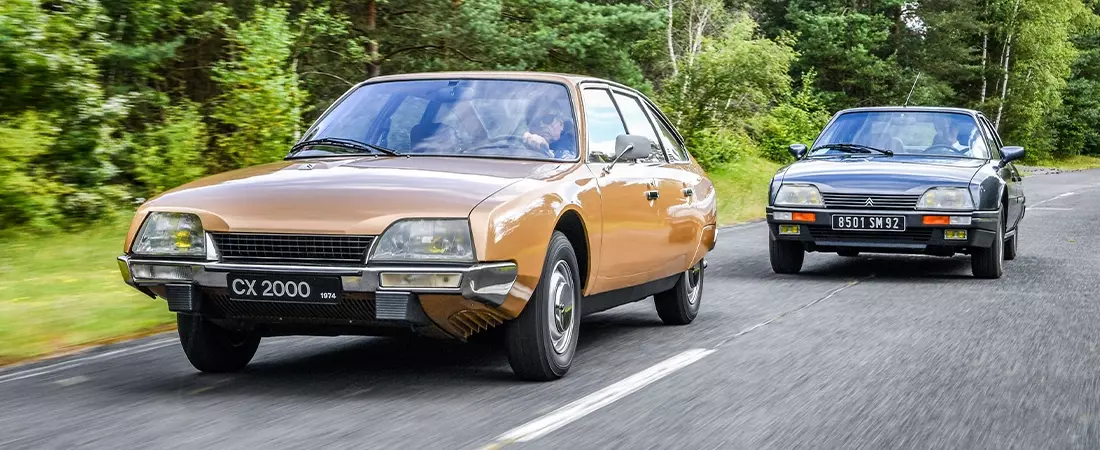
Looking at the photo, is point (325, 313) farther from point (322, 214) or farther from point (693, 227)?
point (693, 227)

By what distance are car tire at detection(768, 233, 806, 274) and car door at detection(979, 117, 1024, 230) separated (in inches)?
78.8

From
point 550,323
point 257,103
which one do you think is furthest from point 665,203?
point 257,103

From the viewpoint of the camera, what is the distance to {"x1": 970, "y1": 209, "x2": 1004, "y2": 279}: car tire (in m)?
11.0

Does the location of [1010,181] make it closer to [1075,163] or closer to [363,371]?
[363,371]

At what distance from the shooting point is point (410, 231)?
5.31 m

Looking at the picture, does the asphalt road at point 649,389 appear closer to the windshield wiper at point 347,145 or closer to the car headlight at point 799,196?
the windshield wiper at point 347,145

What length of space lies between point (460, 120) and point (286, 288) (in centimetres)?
171

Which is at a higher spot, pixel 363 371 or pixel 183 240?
pixel 183 240

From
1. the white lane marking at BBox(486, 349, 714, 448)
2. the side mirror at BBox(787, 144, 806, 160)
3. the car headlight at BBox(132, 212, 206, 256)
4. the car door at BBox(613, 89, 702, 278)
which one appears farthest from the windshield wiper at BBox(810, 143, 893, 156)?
the car headlight at BBox(132, 212, 206, 256)

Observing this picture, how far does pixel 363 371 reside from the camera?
246 inches

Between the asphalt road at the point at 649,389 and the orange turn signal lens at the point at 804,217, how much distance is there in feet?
6.62

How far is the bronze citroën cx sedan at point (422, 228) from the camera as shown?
529cm

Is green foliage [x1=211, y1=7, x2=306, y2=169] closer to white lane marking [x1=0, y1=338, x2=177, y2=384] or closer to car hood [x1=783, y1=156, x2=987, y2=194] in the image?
car hood [x1=783, y1=156, x2=987, y2=194]

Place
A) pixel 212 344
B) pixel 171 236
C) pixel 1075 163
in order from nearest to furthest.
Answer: pixel 171 236, pixel 212 344, pixel 1075 163
